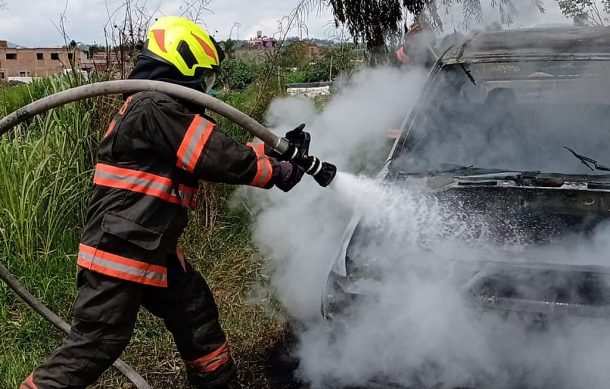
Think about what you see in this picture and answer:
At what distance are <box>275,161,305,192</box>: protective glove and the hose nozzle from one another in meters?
0.03

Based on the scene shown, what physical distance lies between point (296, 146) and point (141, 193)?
75cm

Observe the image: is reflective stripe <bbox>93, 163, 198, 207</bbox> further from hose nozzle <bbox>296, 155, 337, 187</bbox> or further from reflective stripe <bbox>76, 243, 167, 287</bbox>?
hose nozzle <bbox>296, 155, 337, 187</bbox>

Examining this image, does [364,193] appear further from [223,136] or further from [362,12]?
[362,12]

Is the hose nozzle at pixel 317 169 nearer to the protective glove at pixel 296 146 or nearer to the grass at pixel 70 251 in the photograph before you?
the protective glove at pixel 296 146

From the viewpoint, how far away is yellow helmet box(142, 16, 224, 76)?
2879 mm

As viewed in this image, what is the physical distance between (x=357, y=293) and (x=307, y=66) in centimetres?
455

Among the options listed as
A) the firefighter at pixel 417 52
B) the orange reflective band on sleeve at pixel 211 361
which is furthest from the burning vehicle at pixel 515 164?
the firefighter at pixel 417 52

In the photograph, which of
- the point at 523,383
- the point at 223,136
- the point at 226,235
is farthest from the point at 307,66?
the point at 523,383

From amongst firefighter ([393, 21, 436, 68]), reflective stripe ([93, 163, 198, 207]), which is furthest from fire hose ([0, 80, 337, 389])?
firefighter ([393, 21, 436, 68])

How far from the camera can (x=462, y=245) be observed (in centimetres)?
289

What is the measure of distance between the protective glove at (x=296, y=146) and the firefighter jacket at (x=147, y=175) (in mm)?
223

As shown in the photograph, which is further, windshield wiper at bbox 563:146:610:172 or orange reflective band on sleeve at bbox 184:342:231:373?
windshield wiper at bbox 563:146:610:172

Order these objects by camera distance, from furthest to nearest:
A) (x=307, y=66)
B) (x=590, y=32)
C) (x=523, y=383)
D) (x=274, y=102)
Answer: (x=307, y=66) < (x=274, y=102) < (x=590, y=32) < (x=523, y=383)

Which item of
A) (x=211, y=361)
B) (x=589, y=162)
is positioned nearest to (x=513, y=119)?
(x=589, y=162)
